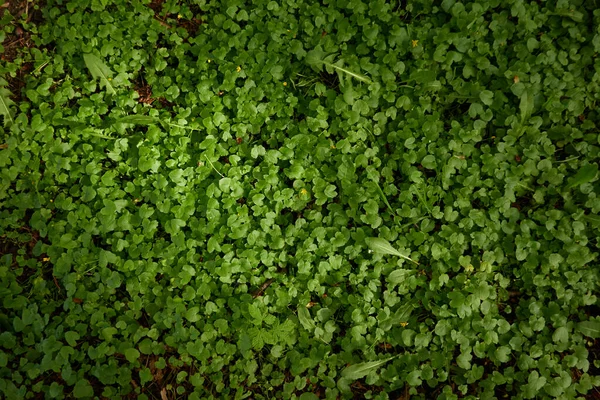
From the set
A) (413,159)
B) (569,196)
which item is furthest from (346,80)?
(569,196)

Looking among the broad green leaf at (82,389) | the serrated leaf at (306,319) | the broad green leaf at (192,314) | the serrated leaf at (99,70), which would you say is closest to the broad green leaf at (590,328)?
the serrated leaf at (306,319)

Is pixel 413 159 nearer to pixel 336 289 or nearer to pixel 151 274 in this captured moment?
pixel 336 289

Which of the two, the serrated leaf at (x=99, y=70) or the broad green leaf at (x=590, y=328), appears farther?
the serrated leaf at (x=99, y=70)

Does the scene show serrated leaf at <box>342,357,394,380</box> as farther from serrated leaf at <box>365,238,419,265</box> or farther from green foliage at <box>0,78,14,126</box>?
green foliage at <box>0,78,14,126</box>

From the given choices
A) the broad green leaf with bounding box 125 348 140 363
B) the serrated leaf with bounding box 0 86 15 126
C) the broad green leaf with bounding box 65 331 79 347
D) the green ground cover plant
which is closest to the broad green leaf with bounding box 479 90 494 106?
the green ground cover plant

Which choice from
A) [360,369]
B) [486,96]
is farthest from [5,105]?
[486,96]

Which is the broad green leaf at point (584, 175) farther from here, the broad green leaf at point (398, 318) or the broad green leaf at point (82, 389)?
the broad green leaf at point (82, 389)

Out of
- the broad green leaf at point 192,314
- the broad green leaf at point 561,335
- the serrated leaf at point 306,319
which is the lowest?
the broad green leaf at point 192,314
